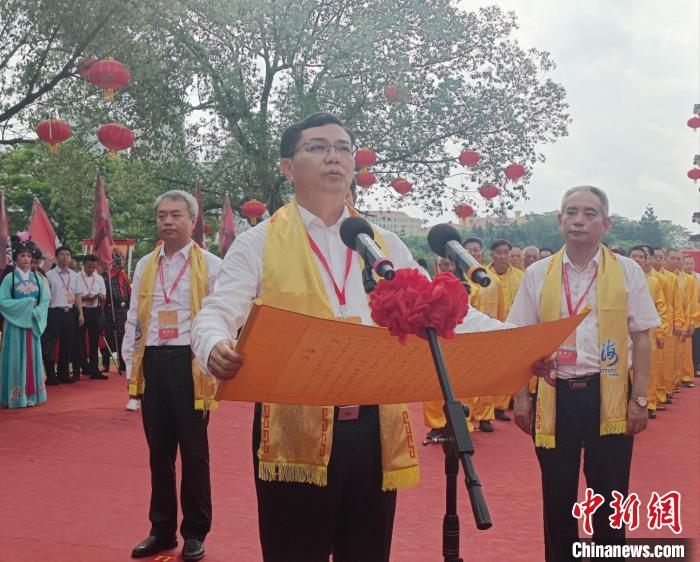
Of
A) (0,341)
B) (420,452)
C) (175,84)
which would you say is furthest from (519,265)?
(175,84)

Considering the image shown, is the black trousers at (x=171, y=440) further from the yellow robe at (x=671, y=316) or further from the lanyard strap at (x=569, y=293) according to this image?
the yellow robe at (x=671, y=316)

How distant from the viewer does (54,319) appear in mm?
10844

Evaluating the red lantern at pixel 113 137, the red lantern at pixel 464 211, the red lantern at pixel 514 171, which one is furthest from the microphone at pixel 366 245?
the red lantern at pixel 464 211

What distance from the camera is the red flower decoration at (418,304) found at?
1.66 meters

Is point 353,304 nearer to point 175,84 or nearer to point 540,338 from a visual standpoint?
point 540,338

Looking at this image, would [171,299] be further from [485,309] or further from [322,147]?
[485,309]

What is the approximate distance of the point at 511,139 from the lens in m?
20.2

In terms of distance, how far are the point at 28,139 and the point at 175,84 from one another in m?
4.68

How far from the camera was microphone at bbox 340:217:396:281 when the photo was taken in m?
1.72

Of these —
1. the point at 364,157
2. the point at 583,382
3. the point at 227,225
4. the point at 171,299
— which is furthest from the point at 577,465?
the point at 227,225

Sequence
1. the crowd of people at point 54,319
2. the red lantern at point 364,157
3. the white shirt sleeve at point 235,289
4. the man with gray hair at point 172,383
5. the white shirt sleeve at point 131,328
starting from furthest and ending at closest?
the red lantern at point 364,157 → the crowd of people at point 54,319 → the white shirt sleeve at point 131,328 → the man with gray hair at point 172,383 → the white shirt sleeve at point 235,289

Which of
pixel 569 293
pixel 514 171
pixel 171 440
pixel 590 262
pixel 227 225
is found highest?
pixel 514 171

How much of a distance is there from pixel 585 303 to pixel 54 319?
9.21m

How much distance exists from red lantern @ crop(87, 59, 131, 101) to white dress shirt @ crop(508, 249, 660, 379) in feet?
26.4
